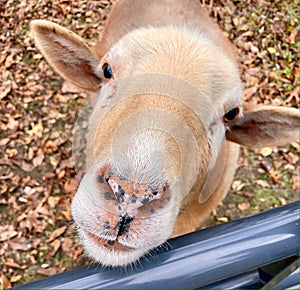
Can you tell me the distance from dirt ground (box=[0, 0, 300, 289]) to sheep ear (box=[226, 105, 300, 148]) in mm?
1596

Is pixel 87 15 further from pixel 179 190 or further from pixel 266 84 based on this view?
pixel 179 190

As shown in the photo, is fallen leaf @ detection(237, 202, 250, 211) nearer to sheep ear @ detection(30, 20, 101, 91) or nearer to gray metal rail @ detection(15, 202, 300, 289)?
sheep ear @ detection(30, 20, 101, 91)

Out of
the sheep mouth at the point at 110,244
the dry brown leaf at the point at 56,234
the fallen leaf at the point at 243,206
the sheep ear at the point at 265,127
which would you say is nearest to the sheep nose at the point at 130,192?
the sheep mouth at the point at 110,244

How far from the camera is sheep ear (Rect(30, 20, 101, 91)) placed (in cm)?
320

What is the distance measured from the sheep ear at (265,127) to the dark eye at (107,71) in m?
0.96

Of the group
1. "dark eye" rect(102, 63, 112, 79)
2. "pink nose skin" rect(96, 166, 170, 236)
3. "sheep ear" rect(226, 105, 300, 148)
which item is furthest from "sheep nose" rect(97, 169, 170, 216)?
"sheep ear" rect(226, 105, 300, 148)

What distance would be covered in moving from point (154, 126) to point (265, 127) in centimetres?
145

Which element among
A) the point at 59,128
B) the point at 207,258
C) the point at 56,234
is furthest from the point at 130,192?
the point at 59,128

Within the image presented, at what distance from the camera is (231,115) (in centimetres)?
343

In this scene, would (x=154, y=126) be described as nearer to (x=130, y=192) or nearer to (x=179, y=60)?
(x=130, y=192)

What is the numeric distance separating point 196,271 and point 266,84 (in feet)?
17.9

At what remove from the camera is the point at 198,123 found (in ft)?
9.52

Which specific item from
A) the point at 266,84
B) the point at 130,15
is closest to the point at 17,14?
the point at 130,15

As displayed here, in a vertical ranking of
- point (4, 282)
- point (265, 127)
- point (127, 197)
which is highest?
point (127, 197)
